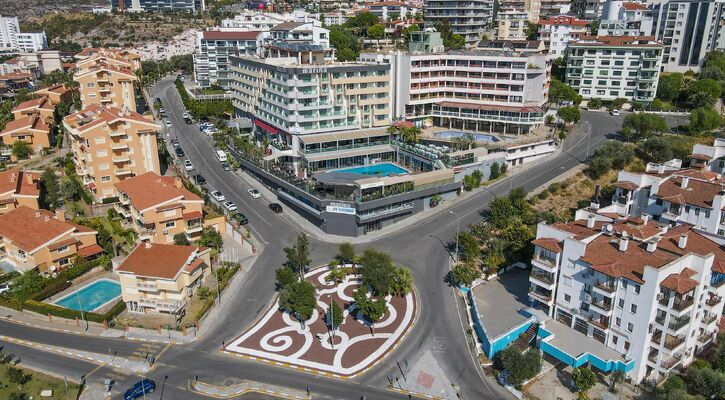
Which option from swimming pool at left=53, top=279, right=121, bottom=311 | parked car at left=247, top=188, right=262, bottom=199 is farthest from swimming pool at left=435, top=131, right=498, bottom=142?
swimming pool at left=53, top=279, right=121, bottom=311

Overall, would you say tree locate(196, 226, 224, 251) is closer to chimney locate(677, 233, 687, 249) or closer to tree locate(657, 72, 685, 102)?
chimney locate(677, 233, 687, 249)

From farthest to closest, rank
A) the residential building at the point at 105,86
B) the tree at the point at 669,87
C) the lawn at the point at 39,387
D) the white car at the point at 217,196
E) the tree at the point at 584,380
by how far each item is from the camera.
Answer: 1. the tree at the point at 669,87
2. the residential building at the point at 105,86
3. the white car at the point at 217,196
4. the lawn at the point at 39,387
5. the tree at the point at 584,380

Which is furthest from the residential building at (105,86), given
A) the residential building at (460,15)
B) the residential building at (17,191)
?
the residential building at (460,15)

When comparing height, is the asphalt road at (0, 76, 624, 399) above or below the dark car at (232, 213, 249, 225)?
below

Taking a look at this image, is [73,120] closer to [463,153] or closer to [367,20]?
[463,153]

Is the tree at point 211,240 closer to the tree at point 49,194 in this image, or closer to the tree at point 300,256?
the tree at point 300,256

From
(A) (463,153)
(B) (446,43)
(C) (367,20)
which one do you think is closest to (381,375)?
(A) (463,153)
